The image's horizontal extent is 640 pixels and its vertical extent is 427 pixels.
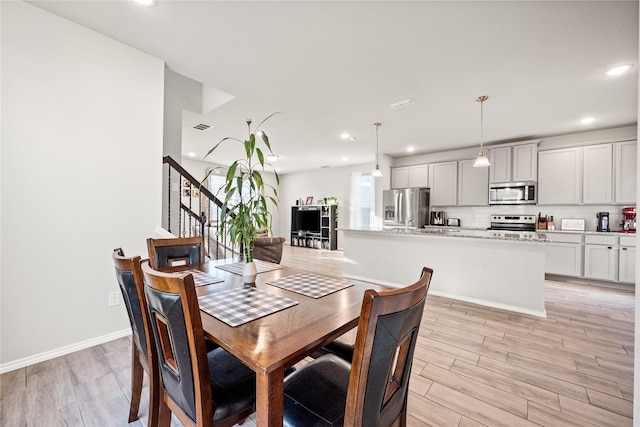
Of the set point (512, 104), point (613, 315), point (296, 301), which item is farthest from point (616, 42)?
point (296, 301)

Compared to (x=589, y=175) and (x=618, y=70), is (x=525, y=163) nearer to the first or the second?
(x=589, y=175)

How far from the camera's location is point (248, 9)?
6.18 ft

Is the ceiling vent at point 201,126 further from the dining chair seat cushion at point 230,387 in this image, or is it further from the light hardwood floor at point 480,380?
the dining chair seat cushion at point 230,387

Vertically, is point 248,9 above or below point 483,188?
above

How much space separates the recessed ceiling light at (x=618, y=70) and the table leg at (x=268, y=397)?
3.96 m

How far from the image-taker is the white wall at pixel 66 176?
183 cm

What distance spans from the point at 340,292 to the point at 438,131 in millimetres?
4170

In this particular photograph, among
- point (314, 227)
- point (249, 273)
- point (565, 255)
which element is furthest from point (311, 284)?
point (314, 227)

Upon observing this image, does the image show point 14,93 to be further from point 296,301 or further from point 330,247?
point 330,247

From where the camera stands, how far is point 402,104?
3445 millimetres

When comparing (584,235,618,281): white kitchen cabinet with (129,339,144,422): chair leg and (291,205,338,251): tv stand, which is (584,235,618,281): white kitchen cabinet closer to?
(291,205,338,251): tv stand

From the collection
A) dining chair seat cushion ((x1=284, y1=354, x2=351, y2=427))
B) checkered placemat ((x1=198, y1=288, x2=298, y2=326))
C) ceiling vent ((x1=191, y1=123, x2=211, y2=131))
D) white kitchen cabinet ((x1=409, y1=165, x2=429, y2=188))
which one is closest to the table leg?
dining chair seat cushion ((x1=284, y1=354, x2=351, y2=427))

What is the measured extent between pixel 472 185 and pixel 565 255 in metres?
1.90

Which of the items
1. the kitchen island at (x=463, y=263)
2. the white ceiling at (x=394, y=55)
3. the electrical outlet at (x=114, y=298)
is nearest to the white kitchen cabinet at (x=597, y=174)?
the white ceiling at (x=394, y=55)
